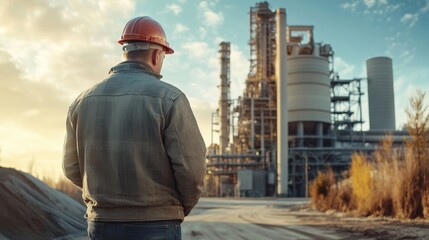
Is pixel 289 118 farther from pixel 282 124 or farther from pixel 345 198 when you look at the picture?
pixel 345 198

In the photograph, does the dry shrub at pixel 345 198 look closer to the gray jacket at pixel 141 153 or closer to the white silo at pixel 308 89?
the gray jacket at pixel 141 153

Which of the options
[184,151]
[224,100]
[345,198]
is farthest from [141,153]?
[224,100]

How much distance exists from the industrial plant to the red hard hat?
53.0 meters

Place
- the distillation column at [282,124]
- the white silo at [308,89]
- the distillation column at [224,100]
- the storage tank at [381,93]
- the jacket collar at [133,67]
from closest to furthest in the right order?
the jacket collar at [133,67] → the distillation column at [282,124] → the white silo at [308,89] → the storage tank at [381,93] → the distillation column at [224,100]

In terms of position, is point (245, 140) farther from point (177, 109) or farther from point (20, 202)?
point (177, 109)

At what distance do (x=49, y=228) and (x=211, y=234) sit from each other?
12.9 feet

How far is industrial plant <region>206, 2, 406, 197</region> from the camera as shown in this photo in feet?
189

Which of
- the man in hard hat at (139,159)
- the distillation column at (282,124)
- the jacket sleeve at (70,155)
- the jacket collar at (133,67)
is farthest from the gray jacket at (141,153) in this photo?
the distillation column at (282,124)

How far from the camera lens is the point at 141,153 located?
241 cm

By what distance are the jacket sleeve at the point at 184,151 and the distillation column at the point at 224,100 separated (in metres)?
67.2

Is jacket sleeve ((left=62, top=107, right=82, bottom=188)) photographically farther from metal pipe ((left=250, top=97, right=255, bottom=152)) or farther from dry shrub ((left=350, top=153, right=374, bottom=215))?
metal pipe ((left=250, top=97, right=255, bottom=152))

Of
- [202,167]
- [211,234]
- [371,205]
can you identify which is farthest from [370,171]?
[202,167]

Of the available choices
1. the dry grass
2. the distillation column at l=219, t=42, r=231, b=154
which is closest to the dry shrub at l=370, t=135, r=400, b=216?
the dry grass

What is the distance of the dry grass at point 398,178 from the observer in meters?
13.5
